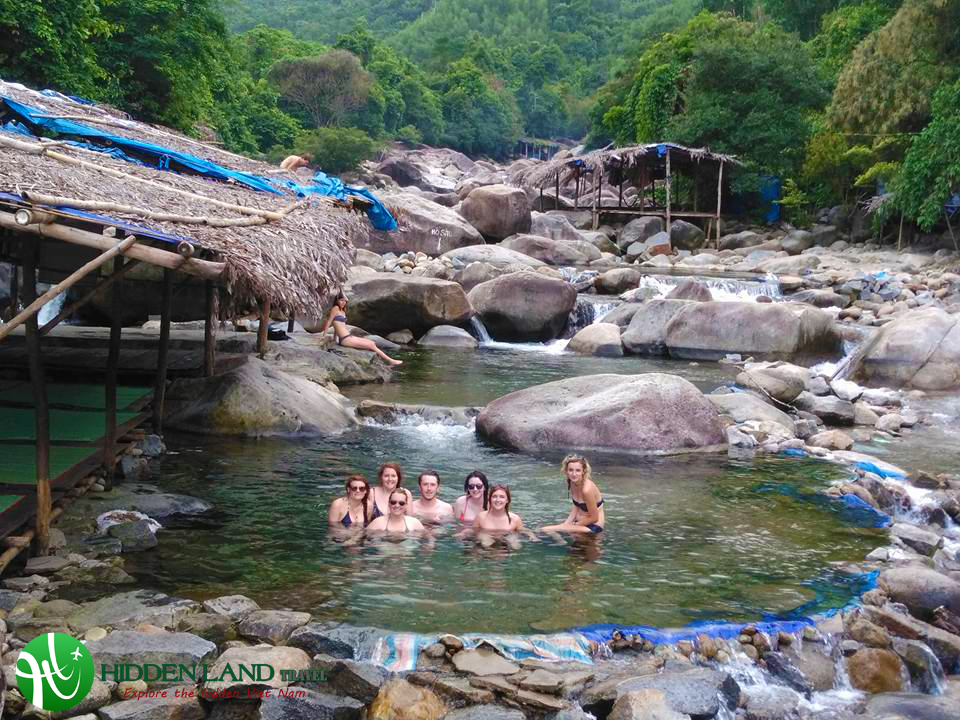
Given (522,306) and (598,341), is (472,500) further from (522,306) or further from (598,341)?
(522,306)

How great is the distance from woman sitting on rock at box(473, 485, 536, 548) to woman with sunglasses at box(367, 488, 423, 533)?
1.67ft

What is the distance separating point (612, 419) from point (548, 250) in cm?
1812

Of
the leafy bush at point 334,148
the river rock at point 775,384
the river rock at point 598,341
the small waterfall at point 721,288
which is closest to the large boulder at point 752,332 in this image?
the river rock at point 598,341

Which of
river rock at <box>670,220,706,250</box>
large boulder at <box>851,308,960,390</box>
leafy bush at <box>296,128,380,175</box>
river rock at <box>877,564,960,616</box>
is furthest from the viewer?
leafy bush at <box>296,128,380,175</box>

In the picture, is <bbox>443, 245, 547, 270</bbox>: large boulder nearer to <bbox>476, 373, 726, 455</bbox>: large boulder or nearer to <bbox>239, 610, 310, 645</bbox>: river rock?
<bbox>476, 373, 726, 455</bbox>: large boulder

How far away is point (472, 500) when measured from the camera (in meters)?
8.59

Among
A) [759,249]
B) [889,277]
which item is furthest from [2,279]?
[759,249]

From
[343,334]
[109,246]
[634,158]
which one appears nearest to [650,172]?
[634,158]

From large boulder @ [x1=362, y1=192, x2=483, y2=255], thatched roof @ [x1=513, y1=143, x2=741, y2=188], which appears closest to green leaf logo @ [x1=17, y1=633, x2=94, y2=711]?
large boulder @ [x1=362, y1=192, x2=483, y2=255]

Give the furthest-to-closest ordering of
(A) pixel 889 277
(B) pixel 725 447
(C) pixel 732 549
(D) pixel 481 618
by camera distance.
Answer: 1. (A) pixel 889 277
2. (B) pixel 725 447
3. (C) pixel 732 549
4. (D) pixel 481 618

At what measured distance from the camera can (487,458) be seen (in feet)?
36.0

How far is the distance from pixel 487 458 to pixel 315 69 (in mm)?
56176

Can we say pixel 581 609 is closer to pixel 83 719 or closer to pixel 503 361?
pixel 83 719

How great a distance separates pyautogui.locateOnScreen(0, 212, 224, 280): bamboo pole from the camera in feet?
20.1
